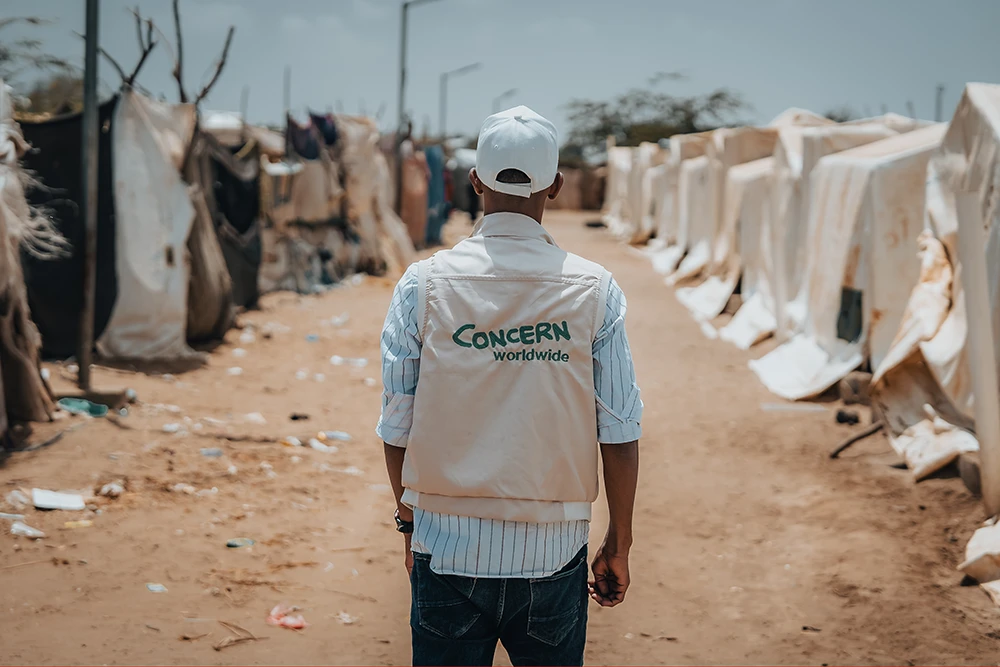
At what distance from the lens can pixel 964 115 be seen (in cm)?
562

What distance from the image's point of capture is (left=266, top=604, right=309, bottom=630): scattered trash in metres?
3.74

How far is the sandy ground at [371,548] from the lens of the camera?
367 cm

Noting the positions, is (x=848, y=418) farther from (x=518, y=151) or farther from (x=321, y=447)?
(x=518, y=151)

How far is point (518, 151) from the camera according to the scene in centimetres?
191

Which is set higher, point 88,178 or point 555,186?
point 555,186

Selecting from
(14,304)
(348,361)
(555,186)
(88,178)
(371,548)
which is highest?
(555,186)

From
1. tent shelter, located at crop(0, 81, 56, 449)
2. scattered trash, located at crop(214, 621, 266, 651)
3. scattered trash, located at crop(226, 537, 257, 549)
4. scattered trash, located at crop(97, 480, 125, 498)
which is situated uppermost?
tent shelter, located at crop(0, 81, 56, 449)

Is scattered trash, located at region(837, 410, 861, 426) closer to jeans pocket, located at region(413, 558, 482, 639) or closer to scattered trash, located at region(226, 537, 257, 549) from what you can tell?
scattered trash, located at region(226, 537, 257, 549)

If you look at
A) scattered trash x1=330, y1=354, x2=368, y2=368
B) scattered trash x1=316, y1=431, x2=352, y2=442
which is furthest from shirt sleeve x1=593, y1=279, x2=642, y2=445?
scattered trash x1=330, y1=354, x2=368, y2=368

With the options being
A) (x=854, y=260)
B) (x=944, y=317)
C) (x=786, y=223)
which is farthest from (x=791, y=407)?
(x=786, y=223)

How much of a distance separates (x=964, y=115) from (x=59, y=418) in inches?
218

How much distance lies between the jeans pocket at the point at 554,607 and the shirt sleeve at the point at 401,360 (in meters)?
0.39

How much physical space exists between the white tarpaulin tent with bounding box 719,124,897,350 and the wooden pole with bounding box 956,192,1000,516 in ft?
13.4

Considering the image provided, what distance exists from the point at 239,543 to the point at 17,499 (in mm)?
1095
